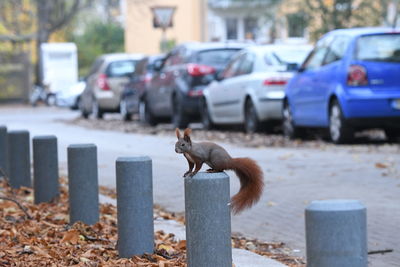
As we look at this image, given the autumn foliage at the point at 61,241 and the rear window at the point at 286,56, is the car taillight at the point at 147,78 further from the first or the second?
the autumn foliage at the point at 61,241

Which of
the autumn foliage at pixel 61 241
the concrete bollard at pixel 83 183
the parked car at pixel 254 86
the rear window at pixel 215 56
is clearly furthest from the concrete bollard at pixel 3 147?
the rear window at pixel 215 56

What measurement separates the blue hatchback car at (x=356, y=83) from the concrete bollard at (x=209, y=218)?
9.39 meters

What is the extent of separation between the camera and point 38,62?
56.8 meters

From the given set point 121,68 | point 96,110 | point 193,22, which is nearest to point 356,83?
point 121,68

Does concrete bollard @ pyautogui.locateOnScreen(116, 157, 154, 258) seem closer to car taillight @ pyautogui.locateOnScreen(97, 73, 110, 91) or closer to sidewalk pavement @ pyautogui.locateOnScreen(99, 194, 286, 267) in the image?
sidewalk pavement @ pyautogui.locateOnScreen(99, 194, 286, 267)

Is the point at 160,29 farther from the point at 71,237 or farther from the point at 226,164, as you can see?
the point at 226,164

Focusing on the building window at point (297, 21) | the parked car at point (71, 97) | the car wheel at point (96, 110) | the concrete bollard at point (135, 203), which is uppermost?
the building window at point (297, 21)

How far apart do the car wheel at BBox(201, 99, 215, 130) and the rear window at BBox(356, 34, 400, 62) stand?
556 centimetres

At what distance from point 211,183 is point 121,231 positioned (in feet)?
5.50

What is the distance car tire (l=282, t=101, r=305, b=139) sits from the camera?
1672cm

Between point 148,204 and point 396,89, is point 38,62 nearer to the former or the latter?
point 396,89

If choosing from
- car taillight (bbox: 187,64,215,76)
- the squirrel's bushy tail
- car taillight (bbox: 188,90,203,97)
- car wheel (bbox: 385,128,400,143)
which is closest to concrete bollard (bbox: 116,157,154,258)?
the squirrel's bushy tail

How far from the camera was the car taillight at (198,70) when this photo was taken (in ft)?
65.7

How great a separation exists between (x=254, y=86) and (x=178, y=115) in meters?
3.46
